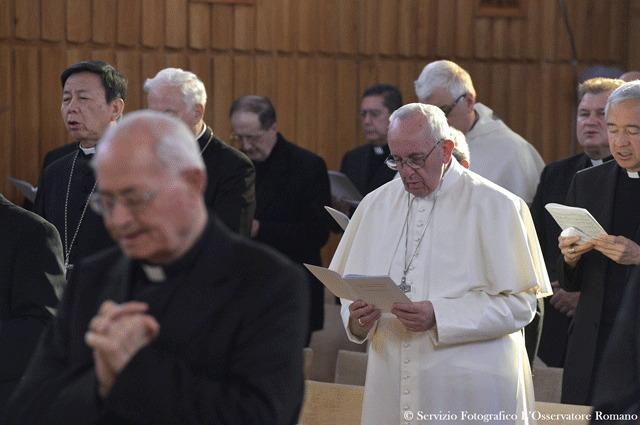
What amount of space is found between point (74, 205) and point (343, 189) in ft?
6.75

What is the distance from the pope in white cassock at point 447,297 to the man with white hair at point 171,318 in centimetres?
145

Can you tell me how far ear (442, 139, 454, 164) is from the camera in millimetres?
3451

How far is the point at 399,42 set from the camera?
778cm

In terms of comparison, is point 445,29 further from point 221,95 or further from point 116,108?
point 116,108

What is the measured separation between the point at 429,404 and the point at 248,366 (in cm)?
169

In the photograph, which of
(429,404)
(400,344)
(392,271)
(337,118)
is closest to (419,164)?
(392,271)

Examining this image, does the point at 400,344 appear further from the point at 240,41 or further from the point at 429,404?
the point at 240,41

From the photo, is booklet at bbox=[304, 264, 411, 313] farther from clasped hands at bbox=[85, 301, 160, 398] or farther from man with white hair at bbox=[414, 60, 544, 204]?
man with white hair at bbox=[414, 60, 544, 204]

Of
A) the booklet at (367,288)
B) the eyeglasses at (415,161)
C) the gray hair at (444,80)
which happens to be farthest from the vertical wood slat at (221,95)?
the booklet at (367,288)

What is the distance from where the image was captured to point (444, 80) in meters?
5.14

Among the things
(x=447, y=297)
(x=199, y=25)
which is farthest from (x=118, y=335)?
(x=199, y=25)

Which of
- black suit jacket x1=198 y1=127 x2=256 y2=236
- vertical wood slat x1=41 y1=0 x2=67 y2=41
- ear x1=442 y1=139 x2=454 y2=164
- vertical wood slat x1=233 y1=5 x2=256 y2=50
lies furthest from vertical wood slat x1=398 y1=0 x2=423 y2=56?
ear x1=442 y1=139 x2=454 y2=164

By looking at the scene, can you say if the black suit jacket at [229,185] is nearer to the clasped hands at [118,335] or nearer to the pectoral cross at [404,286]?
the pectoral cross at [404,286]

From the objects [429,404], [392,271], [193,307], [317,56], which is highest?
[317,56]
